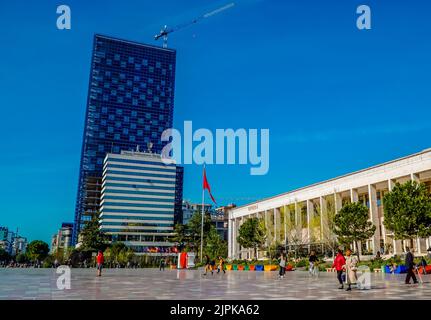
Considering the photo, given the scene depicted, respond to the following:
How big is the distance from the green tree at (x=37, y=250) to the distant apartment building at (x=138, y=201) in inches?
1049

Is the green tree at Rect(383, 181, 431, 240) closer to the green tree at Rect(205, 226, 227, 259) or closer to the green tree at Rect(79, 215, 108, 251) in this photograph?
the green tree at Rect(205, 226, 227, 259)

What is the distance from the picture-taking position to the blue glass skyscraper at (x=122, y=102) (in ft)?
584

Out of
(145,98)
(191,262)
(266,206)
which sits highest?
(145,98)

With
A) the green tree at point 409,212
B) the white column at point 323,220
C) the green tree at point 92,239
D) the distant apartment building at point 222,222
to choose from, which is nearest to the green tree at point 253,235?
the white column at point 323,220

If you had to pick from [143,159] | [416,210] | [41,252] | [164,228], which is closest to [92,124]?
[143,159]

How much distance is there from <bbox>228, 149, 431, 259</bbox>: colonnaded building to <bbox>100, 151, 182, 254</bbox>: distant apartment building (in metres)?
69.1

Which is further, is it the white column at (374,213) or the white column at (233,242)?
the white column at (233,242)

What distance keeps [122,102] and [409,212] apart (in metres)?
163

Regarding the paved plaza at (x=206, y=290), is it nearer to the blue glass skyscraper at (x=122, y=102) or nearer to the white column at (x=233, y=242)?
the white column at (x=233, y=242)

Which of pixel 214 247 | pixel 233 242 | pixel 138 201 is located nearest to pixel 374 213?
pixel 214 247

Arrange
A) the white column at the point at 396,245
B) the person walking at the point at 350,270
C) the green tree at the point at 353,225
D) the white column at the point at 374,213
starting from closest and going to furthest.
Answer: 1. the person walking at the point at 350,270
2. the green tree at the point at 353,225
3. the white column at the point at 396,245
4. the white column at the point at 374,213

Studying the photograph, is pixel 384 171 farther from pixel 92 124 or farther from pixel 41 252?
pixel 92 124
